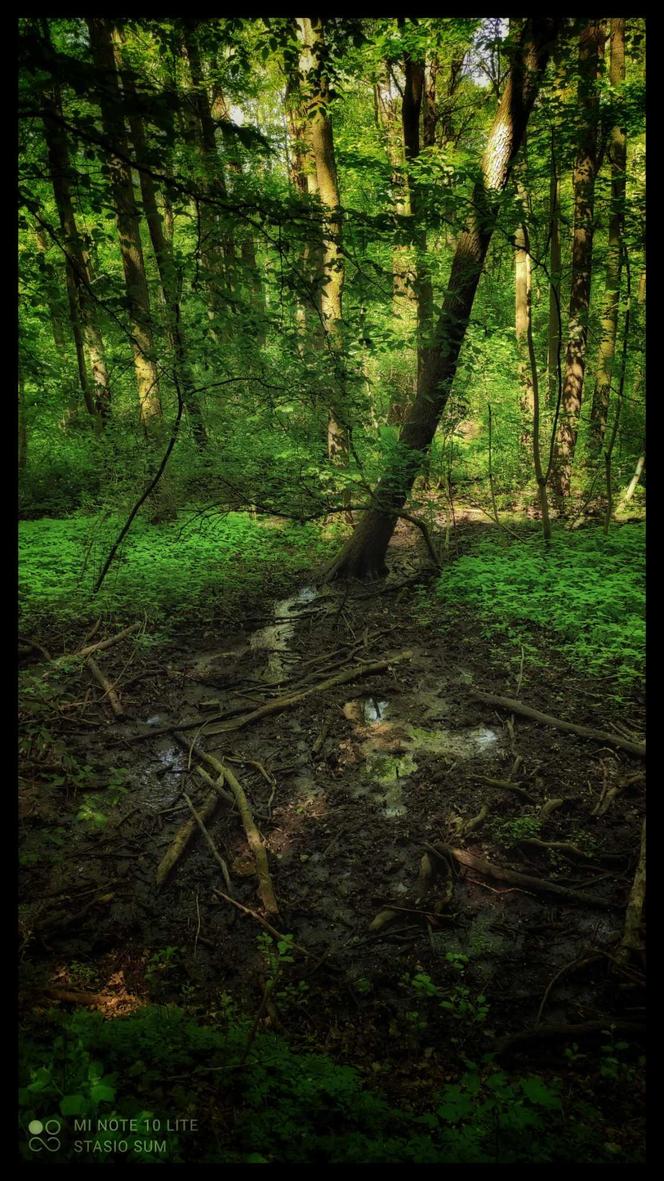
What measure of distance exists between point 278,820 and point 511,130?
940cm

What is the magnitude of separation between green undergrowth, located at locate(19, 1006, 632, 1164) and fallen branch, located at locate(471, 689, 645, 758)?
10.8 ft

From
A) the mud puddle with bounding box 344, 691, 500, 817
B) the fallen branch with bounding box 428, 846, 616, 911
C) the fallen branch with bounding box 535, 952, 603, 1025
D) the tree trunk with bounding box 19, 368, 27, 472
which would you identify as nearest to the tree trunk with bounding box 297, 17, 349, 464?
the mud puddle with bounding box 344, 691, 500, 817

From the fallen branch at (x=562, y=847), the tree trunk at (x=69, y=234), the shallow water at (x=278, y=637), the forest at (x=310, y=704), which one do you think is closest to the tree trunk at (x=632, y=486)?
the forest at (x=310, y=704)

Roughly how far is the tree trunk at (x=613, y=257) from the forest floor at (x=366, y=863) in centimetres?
828

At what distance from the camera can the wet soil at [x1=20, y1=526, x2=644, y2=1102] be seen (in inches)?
141

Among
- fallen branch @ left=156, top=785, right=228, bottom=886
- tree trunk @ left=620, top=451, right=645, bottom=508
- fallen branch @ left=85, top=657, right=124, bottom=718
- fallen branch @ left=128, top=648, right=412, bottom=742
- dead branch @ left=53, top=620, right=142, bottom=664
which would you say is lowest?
fallen branch @ left=156, top=785, right=228, bottom=886

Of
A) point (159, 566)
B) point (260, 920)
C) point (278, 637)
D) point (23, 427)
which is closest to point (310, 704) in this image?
point (278, 637)

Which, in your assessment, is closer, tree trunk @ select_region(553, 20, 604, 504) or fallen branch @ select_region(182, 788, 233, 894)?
fallen branch @ select_region(182, 788, 233, 894)

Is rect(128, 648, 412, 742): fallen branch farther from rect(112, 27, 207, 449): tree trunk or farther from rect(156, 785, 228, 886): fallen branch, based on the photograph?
rect(112, 27, 207, 449): tree trunk

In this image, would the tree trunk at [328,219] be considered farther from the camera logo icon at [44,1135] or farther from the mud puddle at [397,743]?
the camera logo icon at [44,1135]

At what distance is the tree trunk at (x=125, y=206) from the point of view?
2.99 m

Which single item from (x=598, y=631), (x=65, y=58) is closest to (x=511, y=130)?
(x=598, y=631)

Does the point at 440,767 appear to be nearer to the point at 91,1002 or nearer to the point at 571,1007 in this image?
the point at 571,1007

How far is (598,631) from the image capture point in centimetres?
782
